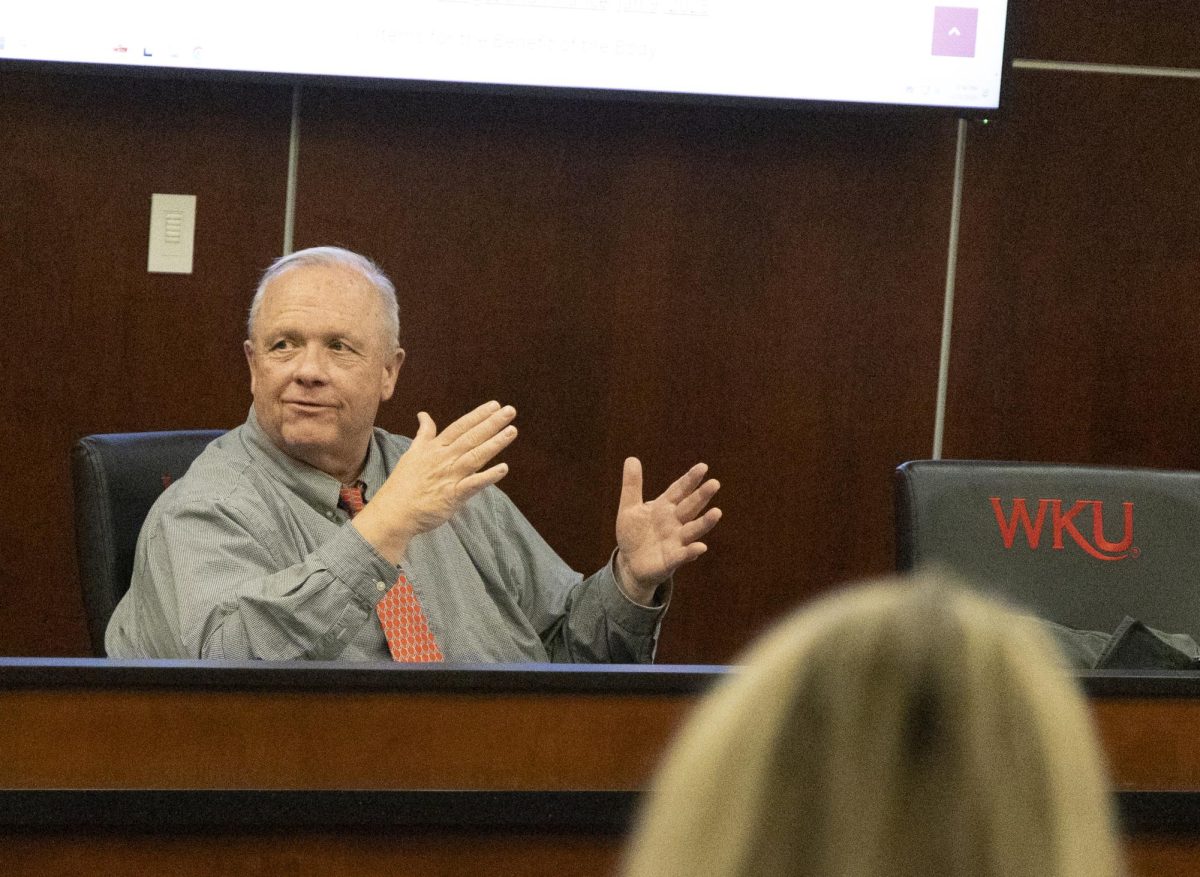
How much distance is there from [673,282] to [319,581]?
153cm

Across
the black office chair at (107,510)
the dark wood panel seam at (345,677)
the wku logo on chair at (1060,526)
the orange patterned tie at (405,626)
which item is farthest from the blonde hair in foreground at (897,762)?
the wku logo on chair at (1060,526)

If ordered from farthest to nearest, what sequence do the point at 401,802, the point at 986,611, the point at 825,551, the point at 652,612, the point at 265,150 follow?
1. the point at 825,551
2. the point at 265,150
3. the point at 652,612
4. the point at 401,802
5. the point at 986,611

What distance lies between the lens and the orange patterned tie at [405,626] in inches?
83.2

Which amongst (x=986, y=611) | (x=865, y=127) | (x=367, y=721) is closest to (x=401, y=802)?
(x=367, y=721)

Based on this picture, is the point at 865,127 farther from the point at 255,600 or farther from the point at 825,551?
the point at 255,600

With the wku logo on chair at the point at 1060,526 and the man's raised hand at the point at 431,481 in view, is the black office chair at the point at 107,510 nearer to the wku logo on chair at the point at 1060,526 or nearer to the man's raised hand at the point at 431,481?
the man's raised hand at the point at 431,481

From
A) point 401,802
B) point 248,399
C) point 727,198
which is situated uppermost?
point 727,198

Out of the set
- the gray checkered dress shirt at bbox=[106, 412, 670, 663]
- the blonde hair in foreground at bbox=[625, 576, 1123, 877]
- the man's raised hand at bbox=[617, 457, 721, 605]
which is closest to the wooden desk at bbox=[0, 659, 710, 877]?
the gray checkered dress shirt at bbox=[106, 412, 670, 663]

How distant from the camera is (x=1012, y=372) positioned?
11.0ft

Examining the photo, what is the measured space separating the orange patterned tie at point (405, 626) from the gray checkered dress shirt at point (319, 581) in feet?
0.06

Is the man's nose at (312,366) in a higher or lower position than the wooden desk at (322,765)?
higher

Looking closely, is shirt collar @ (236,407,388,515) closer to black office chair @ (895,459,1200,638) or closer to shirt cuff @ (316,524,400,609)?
shirt cuff @ (316,524,400,609)

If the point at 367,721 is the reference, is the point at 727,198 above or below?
above

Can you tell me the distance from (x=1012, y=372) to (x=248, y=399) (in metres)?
1.63
